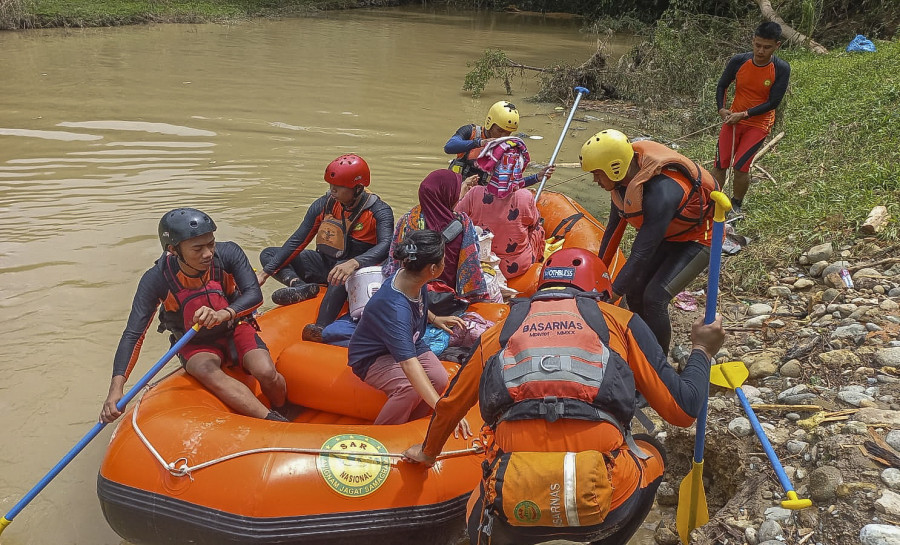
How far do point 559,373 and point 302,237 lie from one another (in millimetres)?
2800

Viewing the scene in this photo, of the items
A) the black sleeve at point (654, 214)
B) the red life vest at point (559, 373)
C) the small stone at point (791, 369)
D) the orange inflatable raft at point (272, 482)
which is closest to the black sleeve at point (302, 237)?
the orange inflatable raft at point (272, 482)

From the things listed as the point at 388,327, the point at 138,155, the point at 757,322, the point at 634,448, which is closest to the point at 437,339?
the point at 388,327

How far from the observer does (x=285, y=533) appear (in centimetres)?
279

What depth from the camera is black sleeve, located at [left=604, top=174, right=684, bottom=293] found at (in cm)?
332

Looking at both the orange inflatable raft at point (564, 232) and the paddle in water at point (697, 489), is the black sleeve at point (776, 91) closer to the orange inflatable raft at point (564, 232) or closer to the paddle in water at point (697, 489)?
the orange inflatable raft at point (564, 232)

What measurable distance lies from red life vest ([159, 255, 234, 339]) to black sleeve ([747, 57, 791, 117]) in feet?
13.3

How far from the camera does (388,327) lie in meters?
3.03

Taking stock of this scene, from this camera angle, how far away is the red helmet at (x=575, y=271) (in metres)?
2.46

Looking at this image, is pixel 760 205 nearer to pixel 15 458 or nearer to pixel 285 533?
pixel 285 533

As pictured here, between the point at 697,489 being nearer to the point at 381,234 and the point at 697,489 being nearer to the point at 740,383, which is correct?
the point at 740,383

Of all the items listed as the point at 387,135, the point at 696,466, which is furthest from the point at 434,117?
the point at 696,466

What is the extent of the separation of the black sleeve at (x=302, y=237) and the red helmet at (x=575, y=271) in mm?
2291

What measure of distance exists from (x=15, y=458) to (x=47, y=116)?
7.90 m

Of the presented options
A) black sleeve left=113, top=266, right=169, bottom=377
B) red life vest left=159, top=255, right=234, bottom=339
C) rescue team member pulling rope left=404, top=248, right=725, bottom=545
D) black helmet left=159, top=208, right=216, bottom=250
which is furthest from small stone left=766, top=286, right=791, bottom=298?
black sleeve left=113, top=266, right=169, bottom=377
